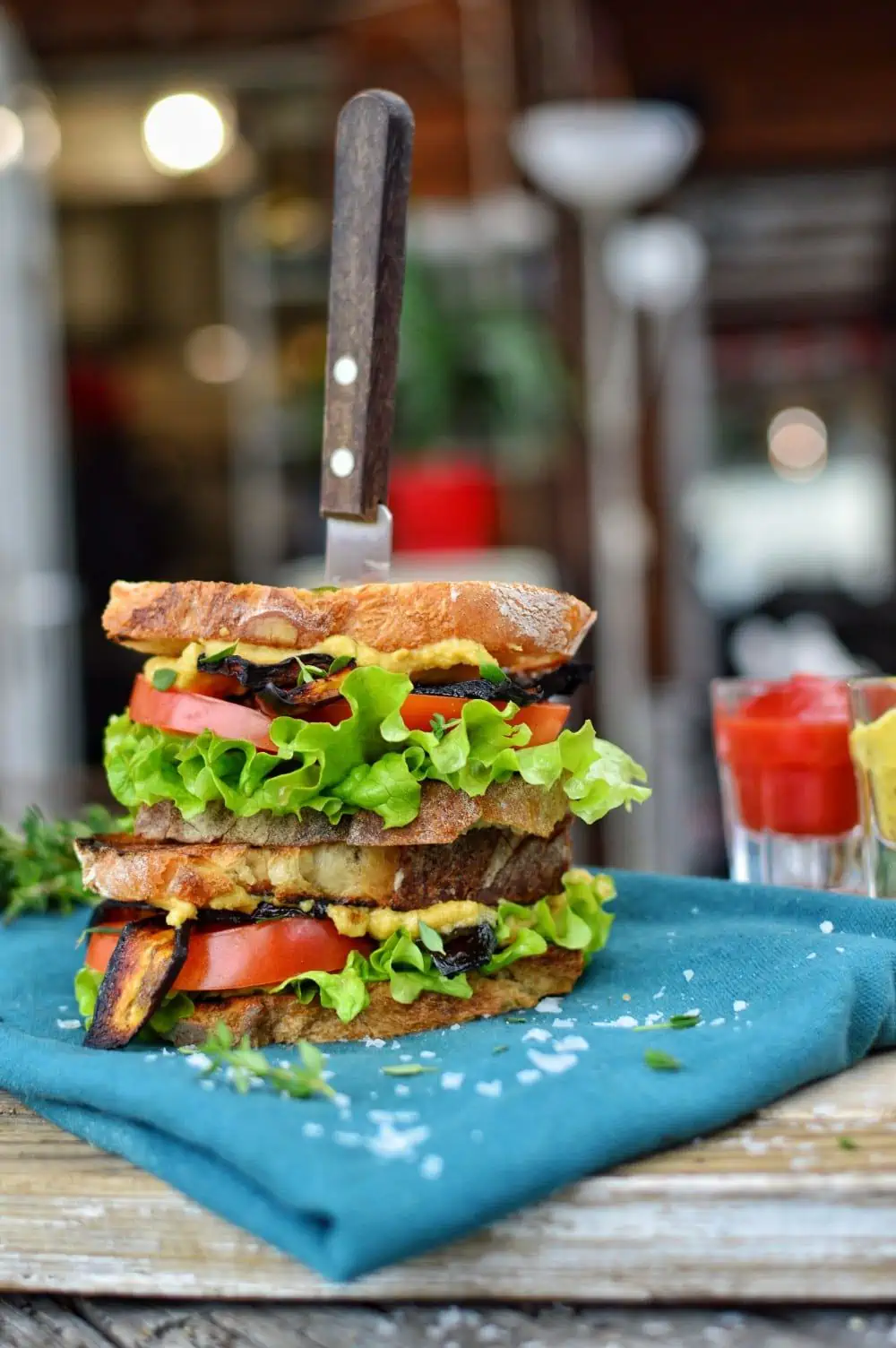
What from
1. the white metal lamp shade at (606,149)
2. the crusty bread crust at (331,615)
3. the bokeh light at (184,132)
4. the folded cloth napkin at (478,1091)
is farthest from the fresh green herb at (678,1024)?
the bokeh light at (184,132)

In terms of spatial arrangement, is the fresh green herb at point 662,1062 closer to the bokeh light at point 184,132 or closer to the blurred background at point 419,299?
the blurred background at point 419,299

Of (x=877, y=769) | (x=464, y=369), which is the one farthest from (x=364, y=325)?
(x=464, y=369)

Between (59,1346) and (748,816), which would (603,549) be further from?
(59,1346)

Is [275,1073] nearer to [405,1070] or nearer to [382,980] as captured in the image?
[405,1070]

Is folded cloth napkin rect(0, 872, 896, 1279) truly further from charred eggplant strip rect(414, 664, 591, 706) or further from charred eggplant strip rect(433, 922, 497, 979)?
charred eggplant strip rect(414, 664, 591, 706)

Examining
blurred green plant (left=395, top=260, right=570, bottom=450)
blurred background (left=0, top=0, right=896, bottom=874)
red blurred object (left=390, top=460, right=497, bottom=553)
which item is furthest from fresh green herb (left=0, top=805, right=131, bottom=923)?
red blurred object (left=390, top=460, right=497, bottom=553)
